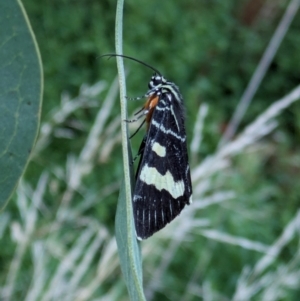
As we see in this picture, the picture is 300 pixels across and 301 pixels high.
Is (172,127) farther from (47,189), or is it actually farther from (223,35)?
(223,35)

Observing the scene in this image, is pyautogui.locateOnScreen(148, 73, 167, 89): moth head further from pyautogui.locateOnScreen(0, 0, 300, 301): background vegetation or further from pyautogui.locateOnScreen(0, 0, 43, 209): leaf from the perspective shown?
pyautogui.locateOnScreen(0, 0, 43, 209): leaf

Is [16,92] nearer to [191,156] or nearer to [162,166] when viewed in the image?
[162,166]

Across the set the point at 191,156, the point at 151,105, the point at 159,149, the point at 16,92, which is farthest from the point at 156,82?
the point at 191,156

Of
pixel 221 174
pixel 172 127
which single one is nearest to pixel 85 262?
pixel 172 127

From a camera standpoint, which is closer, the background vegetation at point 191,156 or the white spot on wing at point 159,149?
the white spot on wing at point 159,149

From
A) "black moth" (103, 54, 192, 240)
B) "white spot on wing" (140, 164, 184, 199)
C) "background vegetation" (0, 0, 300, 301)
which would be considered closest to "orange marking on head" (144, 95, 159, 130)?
"black moth" (103, 54, 192, 240)

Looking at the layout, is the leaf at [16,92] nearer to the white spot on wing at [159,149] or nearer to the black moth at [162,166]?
the black moth at [162,166]

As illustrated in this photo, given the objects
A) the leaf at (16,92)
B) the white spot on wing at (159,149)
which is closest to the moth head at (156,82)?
the white spot on wing at (159,149)
